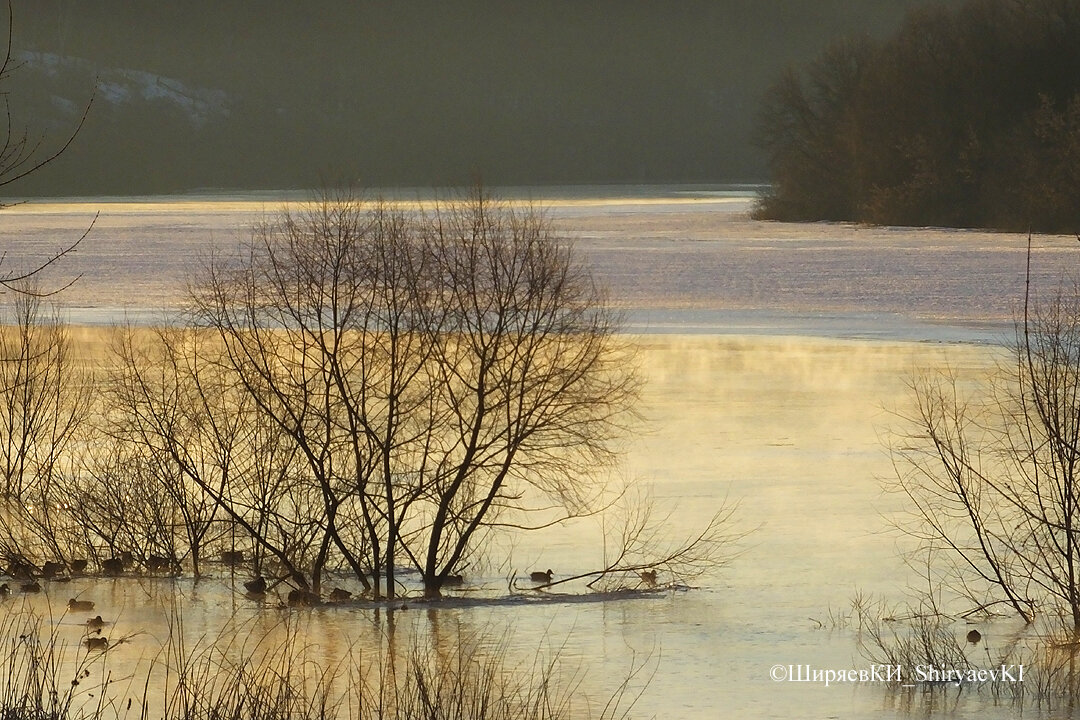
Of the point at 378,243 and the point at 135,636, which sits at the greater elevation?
the point at 378,243

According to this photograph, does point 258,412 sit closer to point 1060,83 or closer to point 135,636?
point 135,636

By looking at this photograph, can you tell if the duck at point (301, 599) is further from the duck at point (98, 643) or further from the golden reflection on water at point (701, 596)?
the duck at point (98, 643)

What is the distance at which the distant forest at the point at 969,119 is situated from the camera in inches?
2918

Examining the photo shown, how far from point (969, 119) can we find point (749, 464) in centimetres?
6609

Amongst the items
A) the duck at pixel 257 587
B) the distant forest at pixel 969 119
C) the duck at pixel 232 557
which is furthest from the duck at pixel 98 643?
the distant forest at pixel 969 119

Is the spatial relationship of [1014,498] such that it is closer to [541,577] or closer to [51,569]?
[541,577]

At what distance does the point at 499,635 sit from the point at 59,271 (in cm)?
3526

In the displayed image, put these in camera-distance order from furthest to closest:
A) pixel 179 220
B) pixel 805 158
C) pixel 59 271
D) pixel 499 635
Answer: pixel 805 158 < pixel 179 220 < pixel 59 271 < pixel 499 635

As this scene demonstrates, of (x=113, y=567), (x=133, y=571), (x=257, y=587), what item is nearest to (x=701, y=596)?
(x=257, y=587)

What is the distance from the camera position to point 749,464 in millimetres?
19750

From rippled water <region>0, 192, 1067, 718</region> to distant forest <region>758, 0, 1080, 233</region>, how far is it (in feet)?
76.0

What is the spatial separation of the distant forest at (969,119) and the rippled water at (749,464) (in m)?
23.2

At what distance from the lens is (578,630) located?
13.5 metres

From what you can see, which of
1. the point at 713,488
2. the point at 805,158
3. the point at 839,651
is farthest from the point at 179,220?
the point at 839,651
